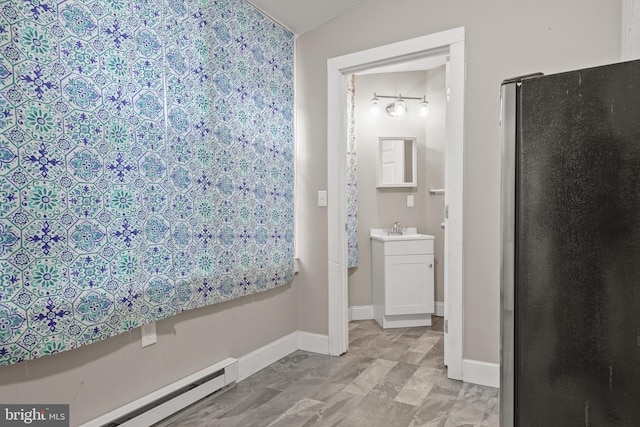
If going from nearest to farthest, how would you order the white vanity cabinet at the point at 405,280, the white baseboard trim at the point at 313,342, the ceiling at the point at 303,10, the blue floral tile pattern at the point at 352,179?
the ceiling at the point at 303,10 < the white baseboard trim at the point at 313,342 < the white vanity cabinet at the point at 405,280 < the blue floral tile pattern at the point at 352,179

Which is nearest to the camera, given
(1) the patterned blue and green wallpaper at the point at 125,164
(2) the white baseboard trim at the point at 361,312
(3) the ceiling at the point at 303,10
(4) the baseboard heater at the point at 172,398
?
(1) the patterned blue and green wallpaper at the point at 125,164

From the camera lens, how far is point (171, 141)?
6.41ft

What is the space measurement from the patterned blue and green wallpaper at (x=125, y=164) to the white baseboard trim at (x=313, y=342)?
622 mm

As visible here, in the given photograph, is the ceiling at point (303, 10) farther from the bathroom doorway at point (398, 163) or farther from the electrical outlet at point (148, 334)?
the electrical outlet at point (148, 334)

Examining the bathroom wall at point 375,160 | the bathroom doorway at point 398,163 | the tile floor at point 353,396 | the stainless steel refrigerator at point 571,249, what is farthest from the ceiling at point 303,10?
the tile floor at point 353,396

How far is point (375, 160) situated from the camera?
13.1 feet

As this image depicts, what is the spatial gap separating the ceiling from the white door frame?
0.33 m

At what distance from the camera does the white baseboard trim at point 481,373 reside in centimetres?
230

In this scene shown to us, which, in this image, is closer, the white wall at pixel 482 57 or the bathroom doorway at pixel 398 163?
the white wall at pixel 482 57

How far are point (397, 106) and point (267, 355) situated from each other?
267 cm

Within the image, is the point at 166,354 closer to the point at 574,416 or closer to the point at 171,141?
the point at 171,141

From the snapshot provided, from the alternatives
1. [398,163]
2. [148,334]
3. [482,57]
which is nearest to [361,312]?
[398,163]

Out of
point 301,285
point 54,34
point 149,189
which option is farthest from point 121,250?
point 301,285

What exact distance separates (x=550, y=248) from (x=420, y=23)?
6.68 feet
